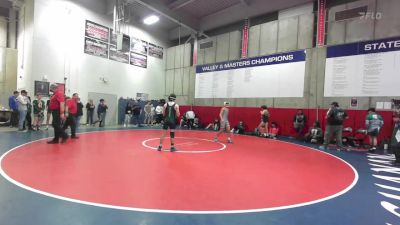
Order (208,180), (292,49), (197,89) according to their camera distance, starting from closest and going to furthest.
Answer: (208,180)
(292,49)
(197,89)

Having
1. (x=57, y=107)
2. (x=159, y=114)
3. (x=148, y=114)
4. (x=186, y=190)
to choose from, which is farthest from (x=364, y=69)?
(x=148, y=114)

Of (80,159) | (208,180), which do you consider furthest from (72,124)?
(208,180)

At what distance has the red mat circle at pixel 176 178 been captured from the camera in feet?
11.5

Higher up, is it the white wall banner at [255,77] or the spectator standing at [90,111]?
the white wall banner at [255,77]

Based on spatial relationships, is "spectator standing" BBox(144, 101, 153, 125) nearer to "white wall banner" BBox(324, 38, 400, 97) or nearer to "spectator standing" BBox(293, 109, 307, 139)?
"spectator standing" BBox(293, 109, 307, 139)

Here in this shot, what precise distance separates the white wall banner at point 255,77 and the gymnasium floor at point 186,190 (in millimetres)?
8026

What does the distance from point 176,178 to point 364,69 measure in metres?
→ 11.3

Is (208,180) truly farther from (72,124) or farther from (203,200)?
(72,124)

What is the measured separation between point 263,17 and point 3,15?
17.7 m

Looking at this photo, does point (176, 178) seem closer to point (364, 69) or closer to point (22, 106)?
point (22, 106)

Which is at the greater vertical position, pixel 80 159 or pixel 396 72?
pixel 396 72

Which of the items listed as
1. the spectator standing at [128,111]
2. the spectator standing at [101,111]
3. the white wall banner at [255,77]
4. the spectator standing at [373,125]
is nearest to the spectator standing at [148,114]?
the spectator standing at [128,111]

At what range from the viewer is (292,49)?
14039 mm

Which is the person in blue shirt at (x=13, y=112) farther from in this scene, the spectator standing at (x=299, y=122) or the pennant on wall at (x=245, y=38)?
the spectator standing at (x=299, y=122)
